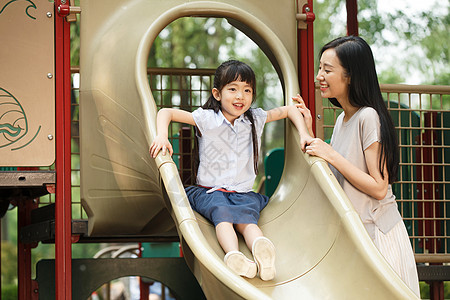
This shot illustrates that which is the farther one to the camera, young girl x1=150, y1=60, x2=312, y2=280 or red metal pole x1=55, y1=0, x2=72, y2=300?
red metal pole x1=55, y1=0, x2=72, y2=300

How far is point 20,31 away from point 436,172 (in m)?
3.18

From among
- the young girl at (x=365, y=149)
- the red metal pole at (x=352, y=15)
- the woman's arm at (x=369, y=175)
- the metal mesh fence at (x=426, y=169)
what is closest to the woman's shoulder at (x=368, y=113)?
the young girl at (x=365, y=149)

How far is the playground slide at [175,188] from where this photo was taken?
120 inches

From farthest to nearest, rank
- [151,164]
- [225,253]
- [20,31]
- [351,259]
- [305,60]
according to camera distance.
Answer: [305,60] → [20,31] → [151,164] → [225,253] → [351,259]

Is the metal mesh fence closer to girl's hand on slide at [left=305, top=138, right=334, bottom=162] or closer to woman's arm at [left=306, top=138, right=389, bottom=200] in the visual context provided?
girl's hand on slide at [left=305, top=138, right=334, bottom=162]

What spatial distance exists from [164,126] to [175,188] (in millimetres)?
383

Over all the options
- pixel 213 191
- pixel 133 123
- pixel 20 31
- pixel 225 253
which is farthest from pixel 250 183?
pixel 20 31

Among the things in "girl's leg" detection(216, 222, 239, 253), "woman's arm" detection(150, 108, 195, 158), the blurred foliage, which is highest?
"woman's arm" detection(150, 108, 195, 158)

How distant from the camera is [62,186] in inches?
160

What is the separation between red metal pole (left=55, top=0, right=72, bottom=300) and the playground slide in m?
0.11

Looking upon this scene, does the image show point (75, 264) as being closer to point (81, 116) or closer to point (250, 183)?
point (81, 116)

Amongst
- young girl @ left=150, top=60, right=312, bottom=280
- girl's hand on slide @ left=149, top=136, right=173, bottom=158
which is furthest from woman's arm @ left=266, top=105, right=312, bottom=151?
girl's hand on slide @ left=149, top=136, right=173, bottom=158

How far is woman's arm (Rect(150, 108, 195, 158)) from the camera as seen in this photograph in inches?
134

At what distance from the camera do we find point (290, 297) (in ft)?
10.1
